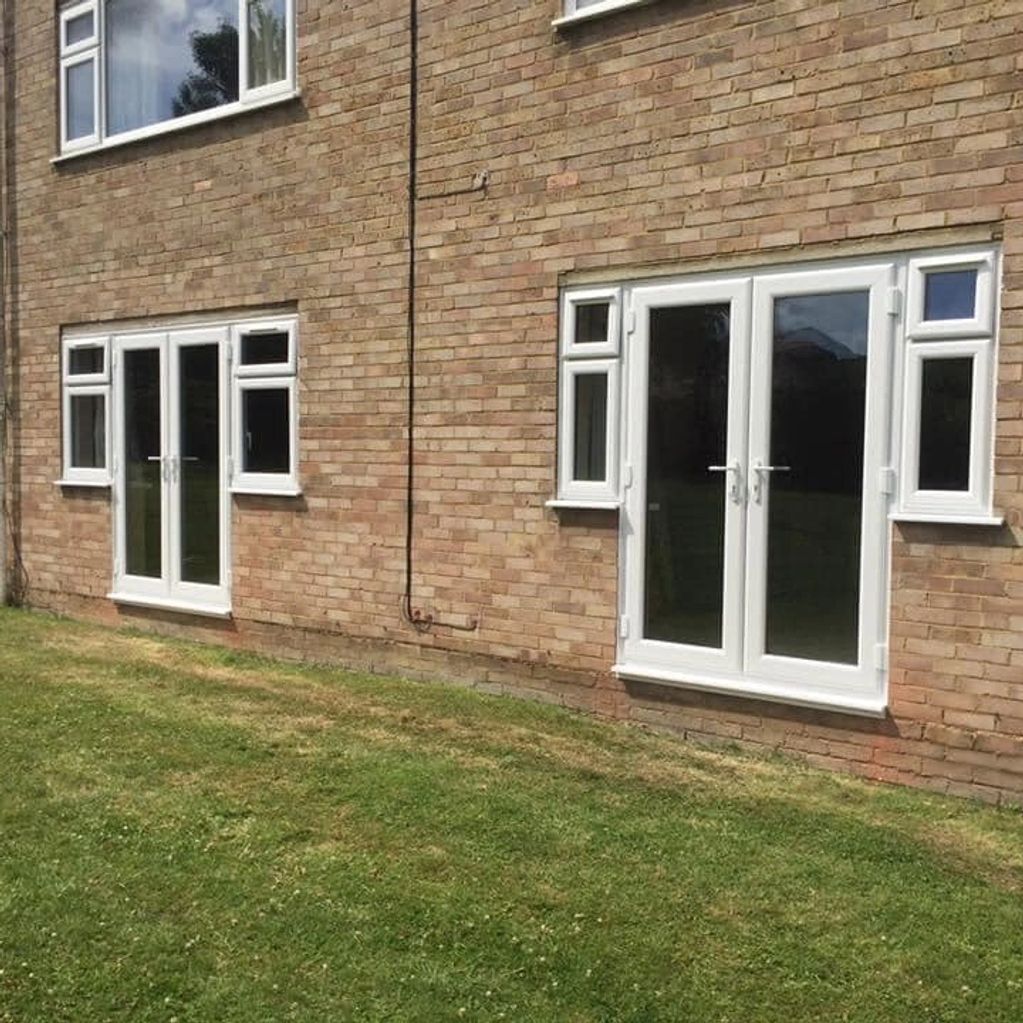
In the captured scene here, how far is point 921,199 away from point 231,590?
5.47 metres

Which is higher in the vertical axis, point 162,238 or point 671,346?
point 162,238

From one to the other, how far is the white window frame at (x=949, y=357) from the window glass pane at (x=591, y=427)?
166 centimetres

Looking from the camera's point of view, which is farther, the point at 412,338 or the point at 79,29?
the point at 79,29

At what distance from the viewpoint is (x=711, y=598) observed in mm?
5746

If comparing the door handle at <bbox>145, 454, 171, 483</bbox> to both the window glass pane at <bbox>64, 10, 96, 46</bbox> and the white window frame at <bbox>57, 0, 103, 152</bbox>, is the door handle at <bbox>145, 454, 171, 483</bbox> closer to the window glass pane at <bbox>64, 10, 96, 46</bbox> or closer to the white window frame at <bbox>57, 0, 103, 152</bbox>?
the white window frame at <bbox>57, 0, 103, 152</bbox>

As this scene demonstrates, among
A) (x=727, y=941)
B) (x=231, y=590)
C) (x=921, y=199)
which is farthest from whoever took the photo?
(x=231, y=590)

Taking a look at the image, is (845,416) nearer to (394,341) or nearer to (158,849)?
(394,341)

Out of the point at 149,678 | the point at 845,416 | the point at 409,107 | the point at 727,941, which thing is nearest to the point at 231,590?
the point at 149,678

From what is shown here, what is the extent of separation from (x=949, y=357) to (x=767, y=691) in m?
1.84

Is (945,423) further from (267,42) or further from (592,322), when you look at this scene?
(267,42)

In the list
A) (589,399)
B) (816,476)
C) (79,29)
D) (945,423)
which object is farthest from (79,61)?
(945,423)

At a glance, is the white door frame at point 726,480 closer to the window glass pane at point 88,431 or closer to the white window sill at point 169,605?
the white window sill at point 169,605

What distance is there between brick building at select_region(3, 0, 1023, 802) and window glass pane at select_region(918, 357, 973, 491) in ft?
0.05

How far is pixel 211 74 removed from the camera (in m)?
8.12
